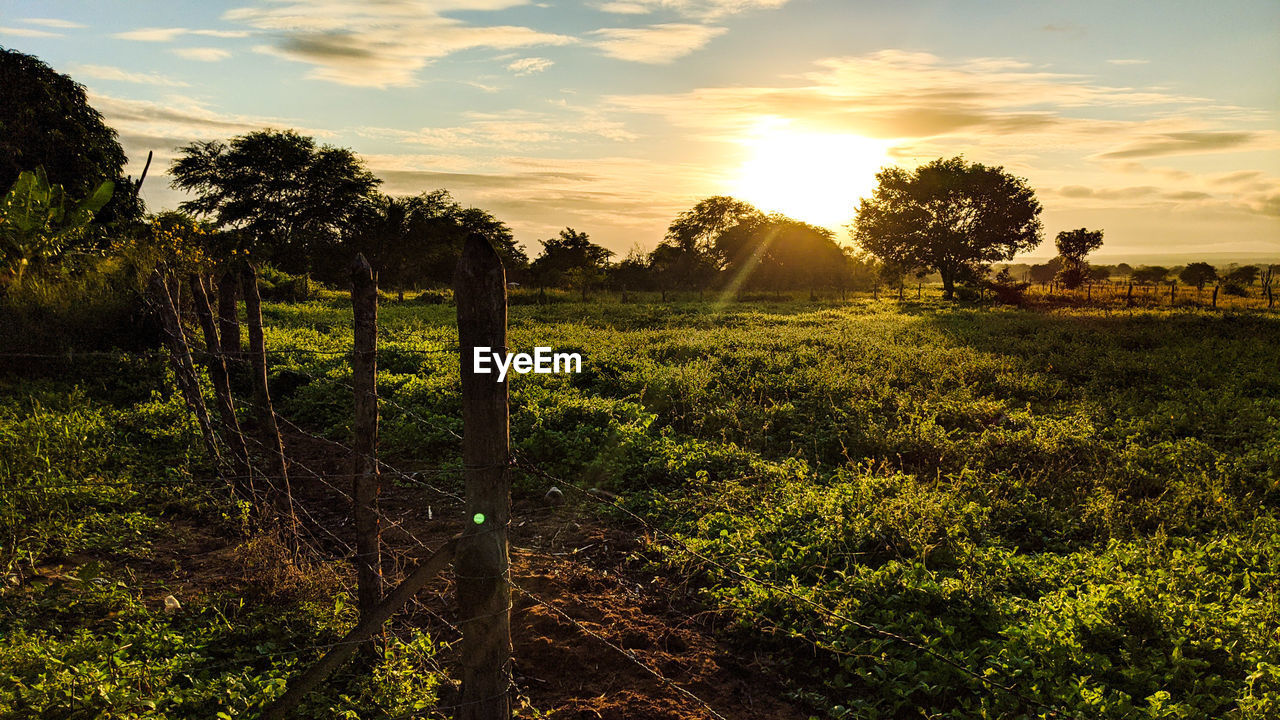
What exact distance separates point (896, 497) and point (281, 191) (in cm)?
4980

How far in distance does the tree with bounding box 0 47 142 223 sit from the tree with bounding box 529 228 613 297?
2462 cm

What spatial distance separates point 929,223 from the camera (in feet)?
177

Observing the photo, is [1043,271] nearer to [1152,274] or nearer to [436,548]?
[1152,274]

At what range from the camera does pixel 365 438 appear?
15.1 feet

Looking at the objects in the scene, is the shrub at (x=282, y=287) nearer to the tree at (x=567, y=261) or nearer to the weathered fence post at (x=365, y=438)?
the tree at (x=567, y=261)

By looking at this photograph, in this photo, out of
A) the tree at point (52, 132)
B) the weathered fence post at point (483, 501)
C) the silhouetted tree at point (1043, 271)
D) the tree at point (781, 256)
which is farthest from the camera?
the silhouetted tree at point (1043, 271)

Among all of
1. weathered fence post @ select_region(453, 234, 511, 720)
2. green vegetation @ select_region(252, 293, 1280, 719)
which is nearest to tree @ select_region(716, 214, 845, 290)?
green vegetation @ select_region(252, 293, 1280, 719)

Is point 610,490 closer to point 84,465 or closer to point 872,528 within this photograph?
point 872,528

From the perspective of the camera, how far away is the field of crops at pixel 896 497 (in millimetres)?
4785

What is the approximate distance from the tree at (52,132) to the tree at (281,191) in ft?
56.7

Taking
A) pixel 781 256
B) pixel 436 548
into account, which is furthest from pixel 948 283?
pixel 436 548

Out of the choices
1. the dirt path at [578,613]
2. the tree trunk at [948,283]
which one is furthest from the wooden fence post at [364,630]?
the tree trunk at [948,283]

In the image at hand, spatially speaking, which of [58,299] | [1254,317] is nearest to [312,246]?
[58,299]

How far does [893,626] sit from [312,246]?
49979 mm
